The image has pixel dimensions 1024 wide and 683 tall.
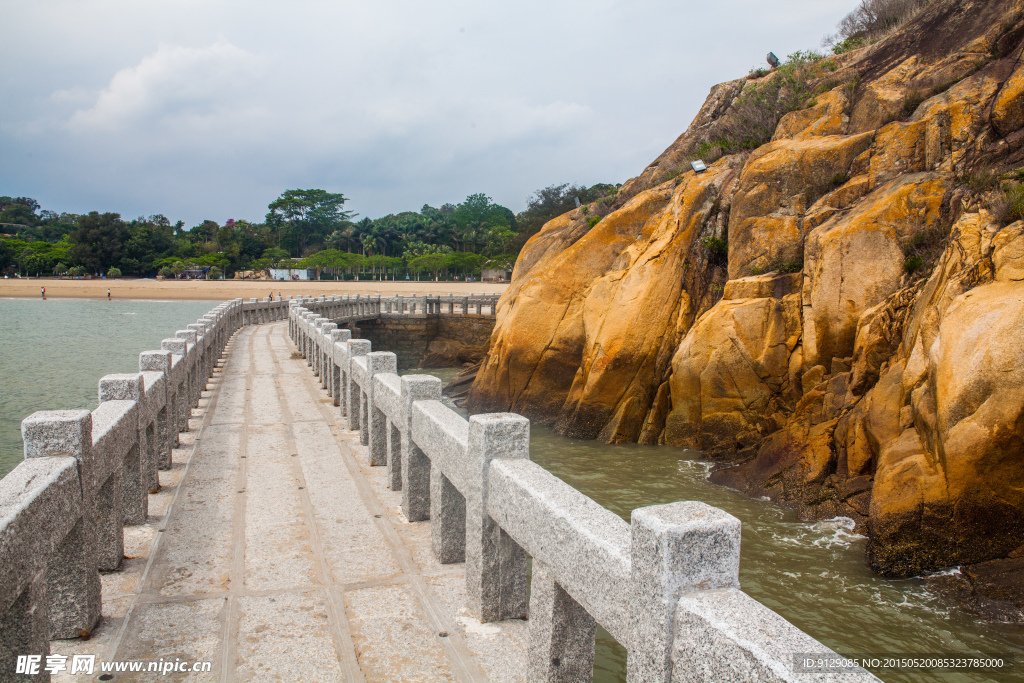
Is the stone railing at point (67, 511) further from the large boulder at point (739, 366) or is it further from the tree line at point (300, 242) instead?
the tree line at point (300, 242)

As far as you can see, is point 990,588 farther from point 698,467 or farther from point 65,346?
point 65,346

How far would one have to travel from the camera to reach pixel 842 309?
1238 cm

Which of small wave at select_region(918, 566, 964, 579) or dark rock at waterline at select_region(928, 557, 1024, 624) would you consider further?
small wave at select_region(918, 566, 964, 579)

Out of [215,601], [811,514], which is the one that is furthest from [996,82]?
[215,601]

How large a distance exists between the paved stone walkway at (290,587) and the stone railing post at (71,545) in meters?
0.14

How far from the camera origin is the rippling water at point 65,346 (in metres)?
17.3

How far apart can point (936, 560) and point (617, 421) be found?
7865 millimetres

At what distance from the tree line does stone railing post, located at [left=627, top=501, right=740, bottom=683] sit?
61.1 m

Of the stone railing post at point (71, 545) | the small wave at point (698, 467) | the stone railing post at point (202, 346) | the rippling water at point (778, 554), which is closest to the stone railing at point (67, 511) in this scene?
the stone railing post at point (71, 545)

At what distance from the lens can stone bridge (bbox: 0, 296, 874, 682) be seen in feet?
7.61

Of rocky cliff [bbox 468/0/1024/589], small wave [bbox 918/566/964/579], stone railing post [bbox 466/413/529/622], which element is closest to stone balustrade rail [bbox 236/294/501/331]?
rocky cliff [bbox 468/0/1024/589]

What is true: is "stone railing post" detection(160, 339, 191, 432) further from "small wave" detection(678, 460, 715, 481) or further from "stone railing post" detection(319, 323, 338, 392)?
"small wave" detection(678, 460, 715, 481)

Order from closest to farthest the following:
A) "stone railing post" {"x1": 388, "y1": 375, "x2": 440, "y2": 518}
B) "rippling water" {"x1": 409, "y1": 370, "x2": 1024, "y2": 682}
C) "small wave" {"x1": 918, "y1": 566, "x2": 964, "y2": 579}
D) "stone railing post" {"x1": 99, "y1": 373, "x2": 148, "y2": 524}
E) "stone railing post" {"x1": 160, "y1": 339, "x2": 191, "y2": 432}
A: "stone railing post" {"x1": 99, "y1": 373, "x2": 148, "y2": 524} < "stone railing post" {"x1": 388, "y1": 375, "x2": 440, "y2": 518} < "rippling water" {"x1": 409, "y1": 370, "x2": 1024, "y2": 682} < "small wave" {"x1": 918, "y1": 566, "x2": 964, "y2": 579} < "stone railing post" {"x1": 160, "y1": 339, "x2": 191, "y2": 432}

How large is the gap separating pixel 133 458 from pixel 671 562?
4531 mm
